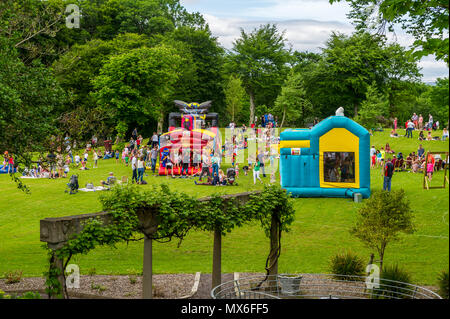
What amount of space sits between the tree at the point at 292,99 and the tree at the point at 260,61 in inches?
329

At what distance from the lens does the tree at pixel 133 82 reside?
150ft

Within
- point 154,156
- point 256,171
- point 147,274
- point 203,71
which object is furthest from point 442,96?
point 203,71

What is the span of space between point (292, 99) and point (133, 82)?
1947 centimetres

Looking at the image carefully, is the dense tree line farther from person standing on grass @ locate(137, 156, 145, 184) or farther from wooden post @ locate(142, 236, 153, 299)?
wooden post @ locate(142, 236, 153, 299)

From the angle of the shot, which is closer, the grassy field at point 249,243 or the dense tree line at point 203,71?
the grassy field at point 249,243

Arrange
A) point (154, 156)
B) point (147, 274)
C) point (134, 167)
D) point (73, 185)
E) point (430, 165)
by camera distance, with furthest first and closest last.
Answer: point (154, 156) < point (134, 167) < point (73, 185) < point (430, 165) < point (147, 274)

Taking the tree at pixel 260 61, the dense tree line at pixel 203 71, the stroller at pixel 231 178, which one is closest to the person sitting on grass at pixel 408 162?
the dense tree line at pixel 203 71

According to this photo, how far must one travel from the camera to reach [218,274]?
39.8 ft

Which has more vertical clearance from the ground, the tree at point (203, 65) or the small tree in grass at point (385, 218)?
the tree at point (203, 65)

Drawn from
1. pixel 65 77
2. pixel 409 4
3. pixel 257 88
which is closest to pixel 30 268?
pixel 409 4

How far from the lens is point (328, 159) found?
25234 millimetres

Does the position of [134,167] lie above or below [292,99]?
below

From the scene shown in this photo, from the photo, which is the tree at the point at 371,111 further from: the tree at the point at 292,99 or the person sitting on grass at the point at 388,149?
the person sitting on grass at the point at 388,149

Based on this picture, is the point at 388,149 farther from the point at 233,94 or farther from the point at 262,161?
the point at 233,94
